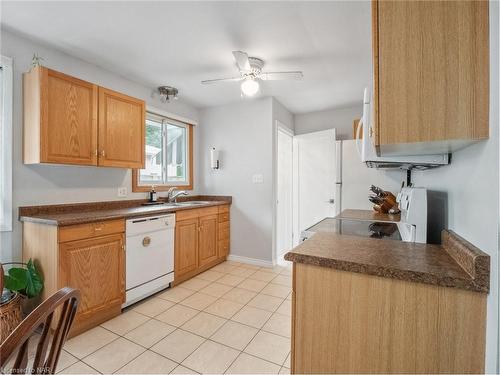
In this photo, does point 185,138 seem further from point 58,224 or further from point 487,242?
point 487,242

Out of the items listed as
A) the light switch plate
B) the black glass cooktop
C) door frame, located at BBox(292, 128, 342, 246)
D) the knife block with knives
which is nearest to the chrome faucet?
the light switch plate

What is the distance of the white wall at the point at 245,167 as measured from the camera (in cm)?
349

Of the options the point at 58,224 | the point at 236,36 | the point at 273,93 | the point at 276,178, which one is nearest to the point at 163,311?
the point at 58,224

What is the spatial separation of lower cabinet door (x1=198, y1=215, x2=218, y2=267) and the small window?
75 centimetres

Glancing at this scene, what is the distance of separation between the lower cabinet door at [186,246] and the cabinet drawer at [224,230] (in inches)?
20.0

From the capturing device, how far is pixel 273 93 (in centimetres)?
332

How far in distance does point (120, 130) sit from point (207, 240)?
1688 mm

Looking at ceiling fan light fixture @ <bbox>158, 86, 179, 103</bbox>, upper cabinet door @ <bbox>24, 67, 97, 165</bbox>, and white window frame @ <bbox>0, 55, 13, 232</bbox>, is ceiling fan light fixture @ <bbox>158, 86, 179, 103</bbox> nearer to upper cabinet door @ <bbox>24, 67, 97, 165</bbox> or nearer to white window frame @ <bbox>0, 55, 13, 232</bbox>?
upper cabinet door @ <bbox>24, 67, 97, 165</bbox>

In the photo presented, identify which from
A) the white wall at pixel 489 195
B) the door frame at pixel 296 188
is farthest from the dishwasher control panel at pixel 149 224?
the white wall at pixel 489 195

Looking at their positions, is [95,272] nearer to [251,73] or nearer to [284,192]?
[251,73]

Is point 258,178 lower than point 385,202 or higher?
higher

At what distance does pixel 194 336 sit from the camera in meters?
1.89

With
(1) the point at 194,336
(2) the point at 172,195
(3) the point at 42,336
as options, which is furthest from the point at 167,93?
(3) the point at 42,336

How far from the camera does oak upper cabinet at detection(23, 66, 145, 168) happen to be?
193 cm
